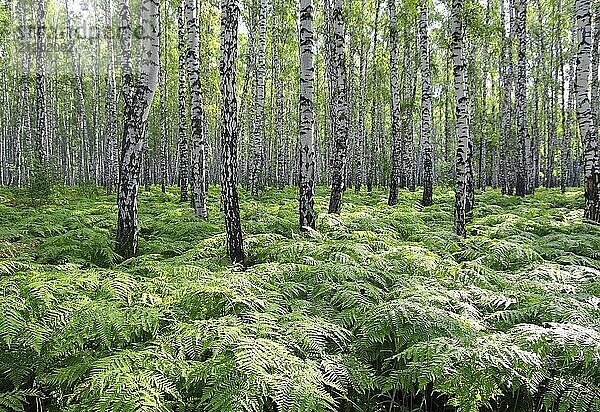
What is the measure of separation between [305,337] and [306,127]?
18.8ft

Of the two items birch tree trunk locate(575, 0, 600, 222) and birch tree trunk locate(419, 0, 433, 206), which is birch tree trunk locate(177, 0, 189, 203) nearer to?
birch tree trunk locate(419, 0, 433, 206)

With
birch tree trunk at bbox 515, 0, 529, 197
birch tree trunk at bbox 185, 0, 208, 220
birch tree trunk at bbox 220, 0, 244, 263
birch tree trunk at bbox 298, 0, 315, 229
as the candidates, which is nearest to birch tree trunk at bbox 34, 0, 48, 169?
birch tree trunk at bbox 185, 0, 208, 220

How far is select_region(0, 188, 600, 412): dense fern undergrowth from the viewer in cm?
317

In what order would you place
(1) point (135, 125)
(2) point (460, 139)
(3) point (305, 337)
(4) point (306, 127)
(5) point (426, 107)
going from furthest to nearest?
(5) point (426, 107)
(2) point (460, 139)
(4) point (306, 127)
(1) point (135, 125)
(3) point (305, 337)

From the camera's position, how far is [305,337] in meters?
3.72

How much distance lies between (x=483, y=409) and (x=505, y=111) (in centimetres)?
2304

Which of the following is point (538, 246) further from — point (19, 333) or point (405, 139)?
point (405, 139)

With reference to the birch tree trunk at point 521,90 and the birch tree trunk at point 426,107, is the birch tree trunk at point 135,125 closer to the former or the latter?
the birch tree trunk at point 426,107

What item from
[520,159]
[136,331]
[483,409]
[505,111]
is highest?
[505,111]

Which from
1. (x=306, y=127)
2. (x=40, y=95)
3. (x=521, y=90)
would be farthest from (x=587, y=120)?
(x=40, y=95)

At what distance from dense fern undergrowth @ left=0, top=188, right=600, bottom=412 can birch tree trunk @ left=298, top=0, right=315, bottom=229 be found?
8.73 ft

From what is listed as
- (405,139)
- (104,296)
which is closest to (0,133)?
(405,139)

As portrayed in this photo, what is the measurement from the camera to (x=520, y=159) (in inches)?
763

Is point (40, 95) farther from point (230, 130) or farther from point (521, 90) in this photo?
point (521, 90)
